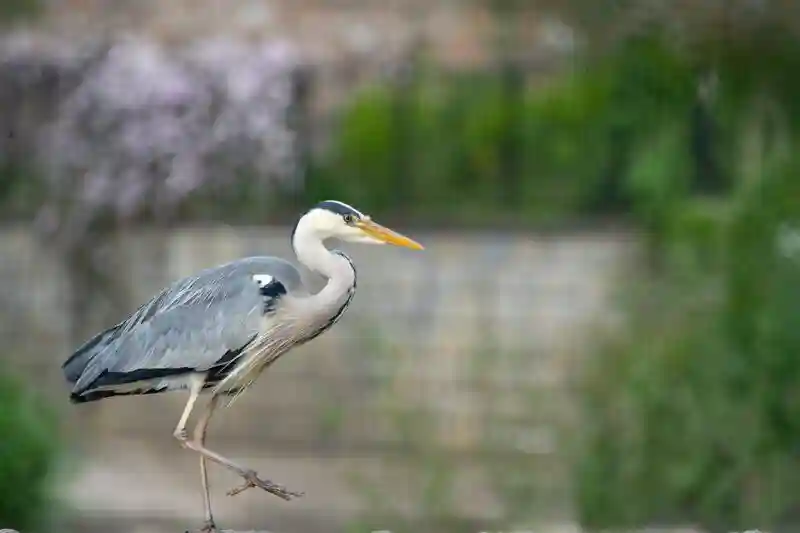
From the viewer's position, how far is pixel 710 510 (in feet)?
17.1

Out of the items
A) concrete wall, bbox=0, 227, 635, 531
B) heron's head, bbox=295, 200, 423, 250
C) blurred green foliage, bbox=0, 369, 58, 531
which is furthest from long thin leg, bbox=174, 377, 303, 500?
concrete wall, bbox=0, 227, 635, 531

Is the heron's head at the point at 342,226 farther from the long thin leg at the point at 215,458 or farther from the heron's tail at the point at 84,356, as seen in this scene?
the heron's tail at the point at 84,356

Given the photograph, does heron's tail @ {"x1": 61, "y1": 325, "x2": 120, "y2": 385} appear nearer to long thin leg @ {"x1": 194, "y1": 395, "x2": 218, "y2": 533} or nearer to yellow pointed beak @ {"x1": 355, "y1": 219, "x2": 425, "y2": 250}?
long thin leg @ {"x1": 194, "y1": 395, "x2": 218, "y2": 533}

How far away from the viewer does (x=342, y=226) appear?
2951 millimetres

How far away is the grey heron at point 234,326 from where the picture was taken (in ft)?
9.58

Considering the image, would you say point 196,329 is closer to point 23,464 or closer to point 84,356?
point 84,356

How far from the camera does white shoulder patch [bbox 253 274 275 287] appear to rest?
2.96 m

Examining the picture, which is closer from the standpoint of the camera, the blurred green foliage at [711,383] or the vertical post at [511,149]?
the blurred green foliage at [711,383]

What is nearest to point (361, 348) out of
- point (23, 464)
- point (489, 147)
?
point (489, 147)

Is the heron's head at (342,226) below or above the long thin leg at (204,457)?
above

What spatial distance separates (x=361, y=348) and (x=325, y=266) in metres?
3.52

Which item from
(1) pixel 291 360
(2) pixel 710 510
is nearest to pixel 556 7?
(1) pixel 291 360

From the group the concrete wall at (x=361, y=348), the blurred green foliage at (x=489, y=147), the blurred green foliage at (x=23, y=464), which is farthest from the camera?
the blurred green foliage at (x=489, y=147)

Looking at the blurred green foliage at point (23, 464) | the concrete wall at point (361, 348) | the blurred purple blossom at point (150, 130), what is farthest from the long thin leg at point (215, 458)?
the blurred purple blossom at point (150, 130)
